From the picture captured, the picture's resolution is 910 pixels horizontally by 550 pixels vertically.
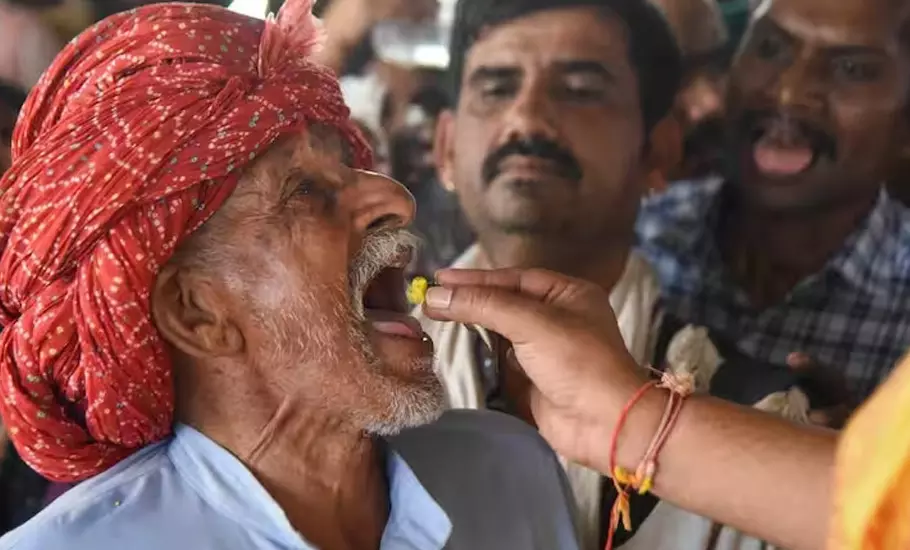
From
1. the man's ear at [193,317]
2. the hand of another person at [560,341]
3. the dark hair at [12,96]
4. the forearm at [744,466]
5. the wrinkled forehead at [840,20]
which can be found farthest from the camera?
the dark hair at [12,96]

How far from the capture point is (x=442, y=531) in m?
1.06

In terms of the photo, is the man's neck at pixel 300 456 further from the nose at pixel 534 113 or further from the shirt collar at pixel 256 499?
the nose at pixel 534 113

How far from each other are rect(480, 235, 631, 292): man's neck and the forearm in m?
0.71

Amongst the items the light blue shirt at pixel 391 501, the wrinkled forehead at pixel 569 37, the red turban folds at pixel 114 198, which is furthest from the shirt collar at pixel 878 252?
the red turban folds at pixel 114 198

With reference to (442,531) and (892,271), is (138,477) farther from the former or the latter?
(892,271)

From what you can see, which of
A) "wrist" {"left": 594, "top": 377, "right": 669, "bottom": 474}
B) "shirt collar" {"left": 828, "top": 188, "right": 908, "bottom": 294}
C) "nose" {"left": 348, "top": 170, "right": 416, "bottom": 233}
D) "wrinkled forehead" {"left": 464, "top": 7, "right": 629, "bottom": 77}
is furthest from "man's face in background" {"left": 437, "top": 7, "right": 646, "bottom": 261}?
"wrist" {"left": 594, "top": 377, "right": 669, "bottom": 474}

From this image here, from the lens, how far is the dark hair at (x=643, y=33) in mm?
1496

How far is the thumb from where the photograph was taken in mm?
923

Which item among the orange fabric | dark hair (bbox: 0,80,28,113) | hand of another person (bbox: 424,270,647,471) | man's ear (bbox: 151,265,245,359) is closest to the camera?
the orange fabric

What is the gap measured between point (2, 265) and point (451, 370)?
0.75 meters

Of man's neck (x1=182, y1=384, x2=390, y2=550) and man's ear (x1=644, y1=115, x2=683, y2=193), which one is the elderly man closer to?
man's neck (x1=182, y1=384, x2=390, y2=550)

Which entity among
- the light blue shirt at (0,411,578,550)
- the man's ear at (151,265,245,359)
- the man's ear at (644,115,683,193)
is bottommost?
the light blue shirt at (0,411,578,550)

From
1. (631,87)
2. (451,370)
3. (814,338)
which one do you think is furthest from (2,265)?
(814,338)

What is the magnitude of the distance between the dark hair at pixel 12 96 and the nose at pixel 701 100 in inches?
43.6
